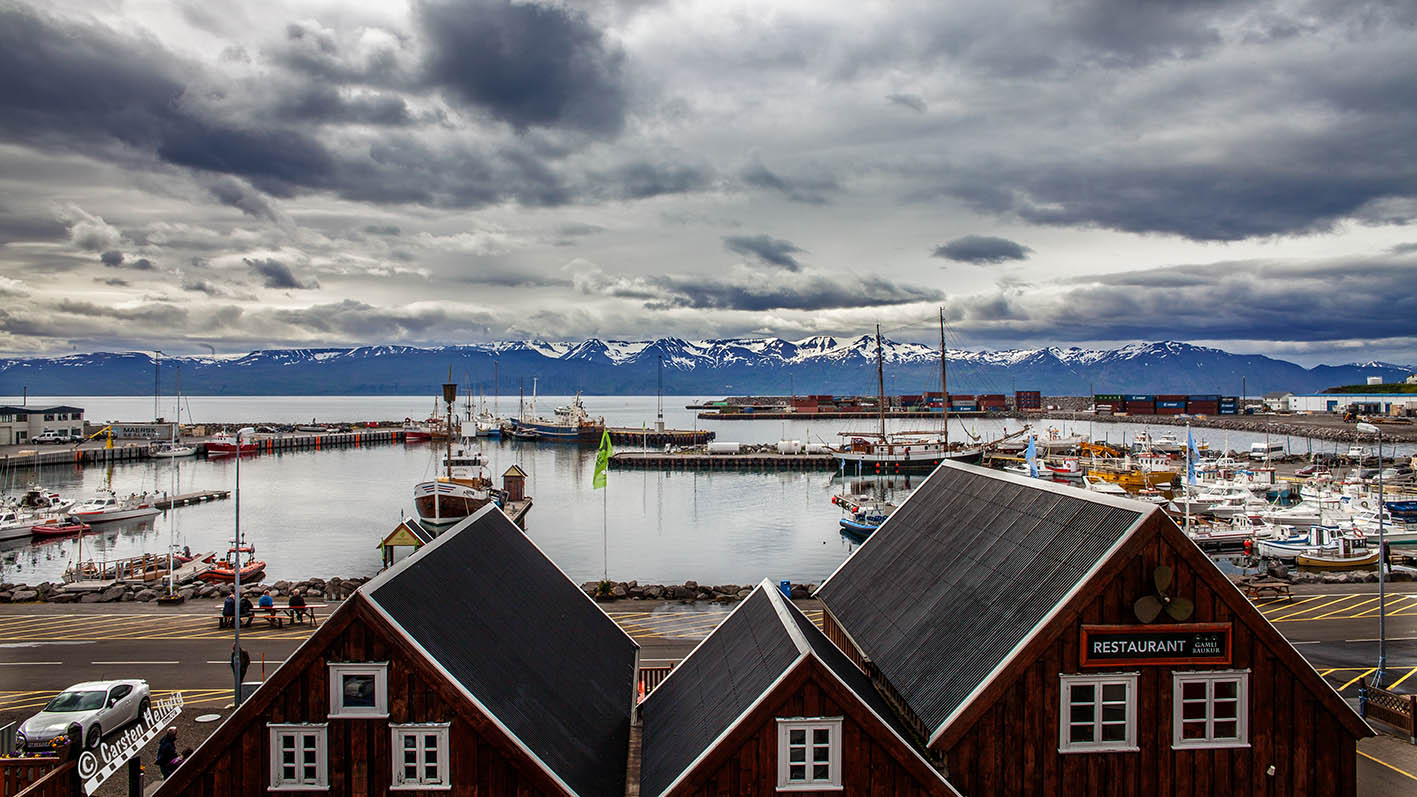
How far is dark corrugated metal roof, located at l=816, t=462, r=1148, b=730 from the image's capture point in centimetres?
1288

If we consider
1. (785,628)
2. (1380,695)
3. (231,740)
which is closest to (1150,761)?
(785,628)

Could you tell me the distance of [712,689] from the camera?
1389cm

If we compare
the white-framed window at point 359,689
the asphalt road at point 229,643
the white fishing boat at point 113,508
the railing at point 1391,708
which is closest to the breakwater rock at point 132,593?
the asphalt road at point 229,643

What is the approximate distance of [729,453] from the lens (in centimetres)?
12494

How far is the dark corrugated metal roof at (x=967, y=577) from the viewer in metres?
12.9

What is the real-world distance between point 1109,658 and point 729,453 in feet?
369

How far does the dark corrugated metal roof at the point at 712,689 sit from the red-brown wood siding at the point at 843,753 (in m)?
0.29

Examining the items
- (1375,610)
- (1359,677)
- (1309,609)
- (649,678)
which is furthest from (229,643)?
(1375,610)

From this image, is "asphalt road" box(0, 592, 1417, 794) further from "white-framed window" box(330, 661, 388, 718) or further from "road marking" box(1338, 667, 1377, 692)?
"white-framed window" box(330, 661, 388, 718)

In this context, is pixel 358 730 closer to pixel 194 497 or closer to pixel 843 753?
pixel 843 753

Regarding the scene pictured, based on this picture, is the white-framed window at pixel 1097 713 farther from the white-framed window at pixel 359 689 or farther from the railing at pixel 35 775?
the railing at pixel 35 775

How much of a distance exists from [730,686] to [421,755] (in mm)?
4673

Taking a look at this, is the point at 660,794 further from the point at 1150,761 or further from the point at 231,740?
the point at 1150,761

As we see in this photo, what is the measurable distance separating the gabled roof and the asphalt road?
282 inches
